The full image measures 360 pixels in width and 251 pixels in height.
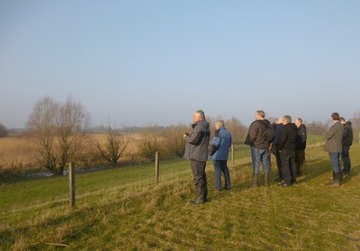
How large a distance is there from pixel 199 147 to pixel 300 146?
17.7ft

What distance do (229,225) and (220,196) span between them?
7.30 feet

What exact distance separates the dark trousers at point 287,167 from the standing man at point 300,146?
1276 mm

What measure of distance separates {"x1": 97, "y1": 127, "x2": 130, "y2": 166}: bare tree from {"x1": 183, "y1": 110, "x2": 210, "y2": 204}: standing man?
28.7 m

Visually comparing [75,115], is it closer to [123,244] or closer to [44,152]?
[44,152]

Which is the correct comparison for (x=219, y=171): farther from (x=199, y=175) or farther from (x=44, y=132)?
(x=44, y=132)

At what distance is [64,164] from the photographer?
103ft

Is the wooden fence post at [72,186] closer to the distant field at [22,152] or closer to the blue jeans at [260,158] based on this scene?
the blue jeans at [260,158]

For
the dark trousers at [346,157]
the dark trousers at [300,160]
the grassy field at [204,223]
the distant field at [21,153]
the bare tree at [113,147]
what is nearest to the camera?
the grassy field at [204,223]

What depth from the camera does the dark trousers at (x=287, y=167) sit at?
30.8ft

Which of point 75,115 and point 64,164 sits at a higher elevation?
point 75,115

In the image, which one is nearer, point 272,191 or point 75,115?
point 272,191

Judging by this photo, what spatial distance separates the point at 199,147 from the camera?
7168 millimetres

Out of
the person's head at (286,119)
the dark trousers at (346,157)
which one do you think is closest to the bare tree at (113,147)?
the dark trousers at (346,157)

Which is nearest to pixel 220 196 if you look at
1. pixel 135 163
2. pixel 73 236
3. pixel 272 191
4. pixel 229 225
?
pixel 272 191
